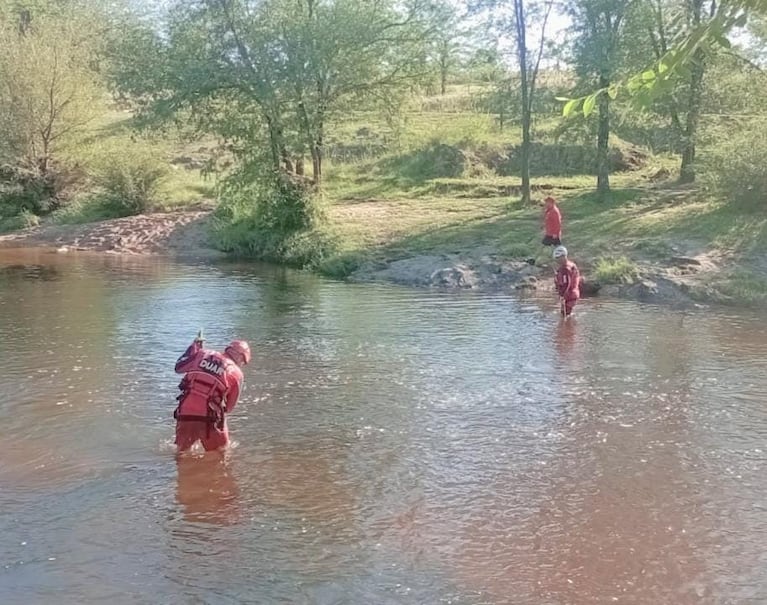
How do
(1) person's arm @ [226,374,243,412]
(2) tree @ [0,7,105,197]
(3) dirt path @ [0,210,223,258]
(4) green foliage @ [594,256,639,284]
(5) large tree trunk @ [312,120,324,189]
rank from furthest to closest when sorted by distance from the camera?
(2) tree @ [0,7,105,197]
(3) dirt path @ [0,210,223,258]
(5) large tree trunk @ [312,120,324,189]
(4) green foliage @ [594,256,639,284]
(1) person's arm @ [226,374,243,412]

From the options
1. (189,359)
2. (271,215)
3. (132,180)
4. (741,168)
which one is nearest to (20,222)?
(132,180)

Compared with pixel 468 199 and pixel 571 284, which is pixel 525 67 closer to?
pixel 468 199

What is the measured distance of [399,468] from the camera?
9312 millimetres

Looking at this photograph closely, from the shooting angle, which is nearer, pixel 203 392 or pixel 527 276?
pixel 203 392

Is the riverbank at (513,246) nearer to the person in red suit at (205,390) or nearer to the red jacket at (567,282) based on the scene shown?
the red jacket at (567,282)

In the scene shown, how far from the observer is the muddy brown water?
6.95 meters

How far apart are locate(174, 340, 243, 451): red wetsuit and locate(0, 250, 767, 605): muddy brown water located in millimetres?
370

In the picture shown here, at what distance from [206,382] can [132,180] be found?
95.1 feet

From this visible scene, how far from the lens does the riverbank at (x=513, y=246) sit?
2048 cm

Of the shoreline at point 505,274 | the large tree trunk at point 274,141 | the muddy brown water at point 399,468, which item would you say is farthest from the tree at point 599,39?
the muddy brown water at point 399,468

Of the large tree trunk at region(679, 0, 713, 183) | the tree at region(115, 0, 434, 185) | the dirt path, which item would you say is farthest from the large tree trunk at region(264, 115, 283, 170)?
the large tree trunk at region(679, 0, 713, 183)

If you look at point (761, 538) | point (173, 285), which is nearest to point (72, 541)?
point (761, 538)

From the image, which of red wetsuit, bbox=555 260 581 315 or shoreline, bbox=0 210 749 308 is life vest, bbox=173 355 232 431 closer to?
red wetsuit, bbox=555 260 581 315

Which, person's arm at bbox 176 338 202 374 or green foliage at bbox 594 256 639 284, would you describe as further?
green foliage at bbox 594 256 639 284
